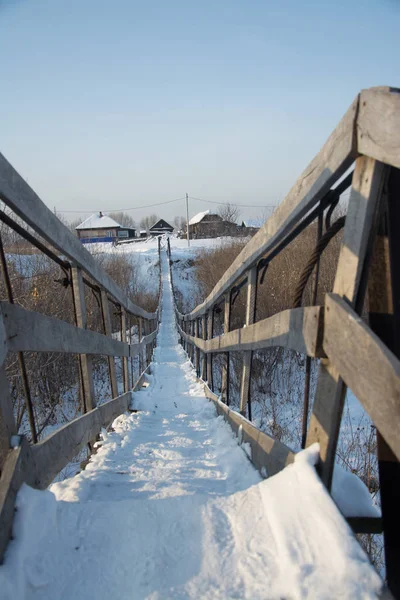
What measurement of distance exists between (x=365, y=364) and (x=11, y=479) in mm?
1031

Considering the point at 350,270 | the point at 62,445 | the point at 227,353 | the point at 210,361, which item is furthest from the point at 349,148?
the point at 210,361

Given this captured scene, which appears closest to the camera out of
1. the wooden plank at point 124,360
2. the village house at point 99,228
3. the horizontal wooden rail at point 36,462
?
the horizontal wooden rail at point 36,462

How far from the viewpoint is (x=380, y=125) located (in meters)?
0.97

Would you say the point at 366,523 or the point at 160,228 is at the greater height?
the point at 160,228

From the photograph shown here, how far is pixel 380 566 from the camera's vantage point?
149 inches

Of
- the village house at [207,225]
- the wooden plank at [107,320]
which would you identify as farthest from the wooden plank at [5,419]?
the village house at [207,225]

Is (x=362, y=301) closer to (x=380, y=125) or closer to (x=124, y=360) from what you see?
(x=380, y=125)

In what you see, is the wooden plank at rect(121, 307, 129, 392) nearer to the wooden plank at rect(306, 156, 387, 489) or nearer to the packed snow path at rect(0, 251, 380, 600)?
the packed snow path at rect(0, 251, 380, 600)

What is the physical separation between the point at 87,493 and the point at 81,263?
4.24ft

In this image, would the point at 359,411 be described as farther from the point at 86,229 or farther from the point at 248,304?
the point at 86,229

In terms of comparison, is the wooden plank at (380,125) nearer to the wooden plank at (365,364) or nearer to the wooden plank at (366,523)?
the wooden plank at (365,364)

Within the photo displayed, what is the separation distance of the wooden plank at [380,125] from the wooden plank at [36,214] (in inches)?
Result: 42.8

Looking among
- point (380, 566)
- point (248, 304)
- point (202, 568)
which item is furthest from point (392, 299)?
point (380, 566)

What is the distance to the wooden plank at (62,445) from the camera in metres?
1.48
